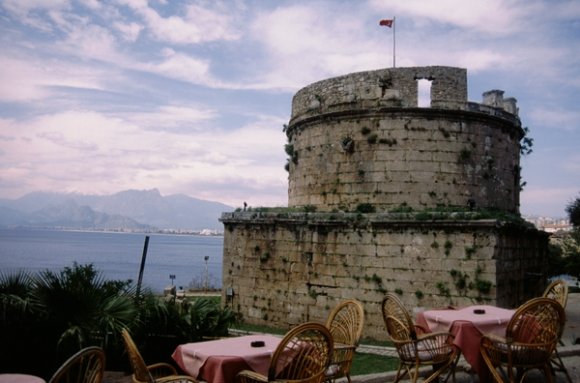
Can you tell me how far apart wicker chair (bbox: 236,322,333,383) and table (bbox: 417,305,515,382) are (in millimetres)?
2073

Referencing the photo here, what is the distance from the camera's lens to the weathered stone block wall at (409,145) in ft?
47.0

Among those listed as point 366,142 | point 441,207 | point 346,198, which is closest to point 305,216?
point 346,198

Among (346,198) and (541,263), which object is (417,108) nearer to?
(346,198)

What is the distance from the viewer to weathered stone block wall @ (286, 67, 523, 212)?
1432cm

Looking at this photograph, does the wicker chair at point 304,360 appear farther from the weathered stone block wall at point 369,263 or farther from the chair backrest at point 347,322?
the weathered stone block wall at point 369,263

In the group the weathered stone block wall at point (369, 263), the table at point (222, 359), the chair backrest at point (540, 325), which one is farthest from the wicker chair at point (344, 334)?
the weathered stone block wall at point (369, 263)

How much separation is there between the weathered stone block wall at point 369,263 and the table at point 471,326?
5.56m

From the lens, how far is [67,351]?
628cm

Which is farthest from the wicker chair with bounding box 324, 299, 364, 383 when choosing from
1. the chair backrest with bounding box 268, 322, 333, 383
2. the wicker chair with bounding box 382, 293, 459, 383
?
the wicker chair with bounding box 382, 293, 459, 383

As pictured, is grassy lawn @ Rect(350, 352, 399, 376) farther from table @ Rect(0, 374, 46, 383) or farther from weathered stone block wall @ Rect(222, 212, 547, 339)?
table @ Rect(0, 374, 46, 383)

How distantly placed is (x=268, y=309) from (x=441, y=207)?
616cm

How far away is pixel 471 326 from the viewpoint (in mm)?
5812

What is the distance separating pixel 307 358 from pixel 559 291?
4.28m

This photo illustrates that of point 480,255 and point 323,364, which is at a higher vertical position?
point 480,255
